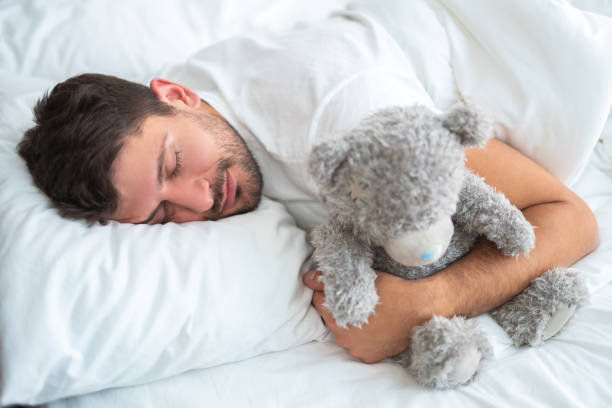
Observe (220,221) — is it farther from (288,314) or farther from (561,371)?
(561,371)

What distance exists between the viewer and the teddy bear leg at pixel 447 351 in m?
0.63

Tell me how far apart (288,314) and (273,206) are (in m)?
0.25

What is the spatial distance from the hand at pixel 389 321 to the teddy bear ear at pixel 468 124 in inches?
11.5

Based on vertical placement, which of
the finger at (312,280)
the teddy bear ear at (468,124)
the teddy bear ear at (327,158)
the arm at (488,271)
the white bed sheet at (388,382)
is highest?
the teddy bear ear at (468,124)

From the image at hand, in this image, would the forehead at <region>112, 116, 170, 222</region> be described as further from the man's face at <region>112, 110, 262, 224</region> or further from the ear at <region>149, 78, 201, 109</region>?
the ear at <region>149, 78, 201, 109</region>

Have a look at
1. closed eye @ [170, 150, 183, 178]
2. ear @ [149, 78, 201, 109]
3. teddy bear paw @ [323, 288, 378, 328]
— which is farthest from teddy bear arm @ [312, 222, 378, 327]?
ear @ [149, 78, 201, 109]

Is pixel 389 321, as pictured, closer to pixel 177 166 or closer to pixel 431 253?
pixel 431 253

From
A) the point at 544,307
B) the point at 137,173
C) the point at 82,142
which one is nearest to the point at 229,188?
the point at 137,173

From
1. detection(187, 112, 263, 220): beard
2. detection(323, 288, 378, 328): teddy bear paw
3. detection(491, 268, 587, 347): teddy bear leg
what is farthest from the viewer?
detection(187, 112, 263, 220): beard

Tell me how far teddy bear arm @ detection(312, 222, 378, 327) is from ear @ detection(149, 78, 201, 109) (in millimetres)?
517

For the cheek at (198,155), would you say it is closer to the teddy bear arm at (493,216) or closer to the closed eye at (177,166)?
the closed eye at (177,166)

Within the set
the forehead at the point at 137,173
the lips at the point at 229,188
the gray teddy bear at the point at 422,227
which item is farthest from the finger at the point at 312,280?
the forehead at the point at 137,173

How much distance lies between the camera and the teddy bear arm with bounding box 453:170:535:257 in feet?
2.13

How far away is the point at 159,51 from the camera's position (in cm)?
120
